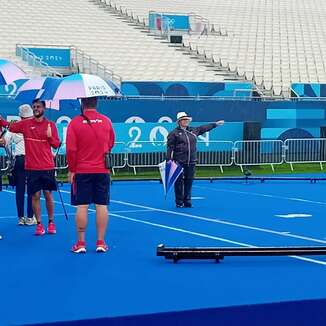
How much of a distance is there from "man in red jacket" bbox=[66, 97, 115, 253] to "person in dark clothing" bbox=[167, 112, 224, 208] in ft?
17.6

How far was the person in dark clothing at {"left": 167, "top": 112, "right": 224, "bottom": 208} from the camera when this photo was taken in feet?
46.6

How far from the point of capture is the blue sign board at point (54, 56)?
2806 centimetres

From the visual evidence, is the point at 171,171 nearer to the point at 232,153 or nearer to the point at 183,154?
the point at 183,154

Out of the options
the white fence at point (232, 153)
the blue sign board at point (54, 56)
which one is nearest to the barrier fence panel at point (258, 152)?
the white fence at point (232, 153)

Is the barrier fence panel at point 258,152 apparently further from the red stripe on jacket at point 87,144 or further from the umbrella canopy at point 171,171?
the red stripe on jacket at point 87,144

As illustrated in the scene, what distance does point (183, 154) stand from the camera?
14.3 m

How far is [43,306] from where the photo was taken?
626 centimetres

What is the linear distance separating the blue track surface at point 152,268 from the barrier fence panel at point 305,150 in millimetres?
10378

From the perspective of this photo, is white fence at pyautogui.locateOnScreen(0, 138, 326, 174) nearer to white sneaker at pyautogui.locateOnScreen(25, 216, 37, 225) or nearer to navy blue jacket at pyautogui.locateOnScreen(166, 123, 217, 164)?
navy blue jacket at pyautogui.locateOnScreen(166, 123, 217, 164)

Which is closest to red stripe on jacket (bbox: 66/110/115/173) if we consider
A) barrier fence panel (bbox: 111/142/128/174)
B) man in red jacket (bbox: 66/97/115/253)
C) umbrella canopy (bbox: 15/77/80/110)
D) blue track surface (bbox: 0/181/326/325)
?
man in red jacket (bbox: 66/97/115/253)

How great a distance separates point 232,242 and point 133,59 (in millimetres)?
21688

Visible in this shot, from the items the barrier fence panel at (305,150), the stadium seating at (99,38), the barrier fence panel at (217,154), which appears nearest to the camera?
the barrier fence panel at (217,154)

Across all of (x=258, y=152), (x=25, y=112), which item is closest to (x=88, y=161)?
(x=25, y=112)

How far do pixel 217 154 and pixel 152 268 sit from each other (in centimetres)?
1519
